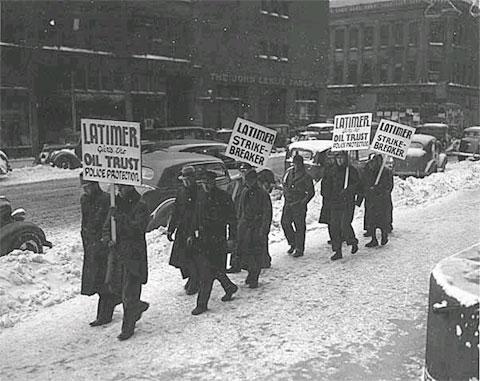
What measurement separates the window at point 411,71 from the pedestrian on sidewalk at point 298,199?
49587 millimetres

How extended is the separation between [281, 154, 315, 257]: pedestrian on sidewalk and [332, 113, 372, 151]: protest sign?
187 cm

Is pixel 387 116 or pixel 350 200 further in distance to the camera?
pixel 387 116

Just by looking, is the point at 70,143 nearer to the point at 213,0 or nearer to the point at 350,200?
the point at 213,0

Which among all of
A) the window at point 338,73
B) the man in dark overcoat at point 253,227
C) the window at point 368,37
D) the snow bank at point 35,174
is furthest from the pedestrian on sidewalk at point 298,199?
the window at point 338,73

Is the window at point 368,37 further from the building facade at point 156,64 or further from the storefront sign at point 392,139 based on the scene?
the storefront sign at point 392,139

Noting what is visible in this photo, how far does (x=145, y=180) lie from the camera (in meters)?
11.6

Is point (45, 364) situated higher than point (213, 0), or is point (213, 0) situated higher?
point (213, 0)

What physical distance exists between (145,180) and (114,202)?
4.66 metres

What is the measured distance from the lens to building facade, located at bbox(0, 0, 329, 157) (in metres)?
27.2

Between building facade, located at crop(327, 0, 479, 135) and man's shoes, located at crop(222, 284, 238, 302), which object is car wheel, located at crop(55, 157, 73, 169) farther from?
building facade, located at crop(327, 0, 479, 135)

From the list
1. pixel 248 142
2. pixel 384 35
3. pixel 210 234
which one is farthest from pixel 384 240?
pixel 384 35

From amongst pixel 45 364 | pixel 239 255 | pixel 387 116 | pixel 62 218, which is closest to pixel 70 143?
pixel 62 218

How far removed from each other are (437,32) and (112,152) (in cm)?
5274

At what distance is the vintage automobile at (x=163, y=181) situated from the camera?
11305 millimetres
